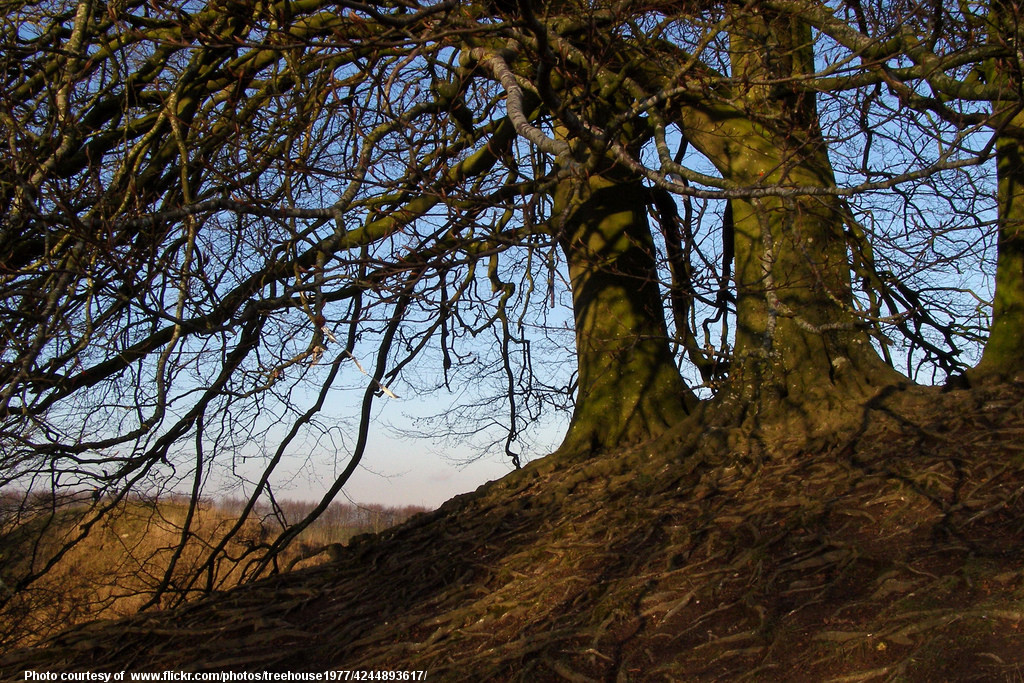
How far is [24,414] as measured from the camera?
4.71 metres

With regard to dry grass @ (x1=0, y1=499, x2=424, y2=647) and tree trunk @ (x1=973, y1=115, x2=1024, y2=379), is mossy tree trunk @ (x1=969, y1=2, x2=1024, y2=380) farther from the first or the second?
dry grass @ (x1=0, y1=499, x2=424, y2=647)

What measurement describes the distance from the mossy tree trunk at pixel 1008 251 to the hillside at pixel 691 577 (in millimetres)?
370

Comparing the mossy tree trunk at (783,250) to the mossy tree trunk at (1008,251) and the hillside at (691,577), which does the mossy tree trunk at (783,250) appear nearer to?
the hillside at (691,577)

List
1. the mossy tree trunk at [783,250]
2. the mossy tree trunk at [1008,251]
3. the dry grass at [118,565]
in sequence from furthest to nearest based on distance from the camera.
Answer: the dry grass at [118,565] → the mossy tree trunk at [783,250] → the mossy tree trunk at [1008,251]

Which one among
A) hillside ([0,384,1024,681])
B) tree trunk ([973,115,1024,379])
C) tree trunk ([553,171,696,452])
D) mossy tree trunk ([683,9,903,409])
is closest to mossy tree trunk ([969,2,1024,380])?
tree trunk ([973,115,1024,379])

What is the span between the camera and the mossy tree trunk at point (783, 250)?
517 centimetres

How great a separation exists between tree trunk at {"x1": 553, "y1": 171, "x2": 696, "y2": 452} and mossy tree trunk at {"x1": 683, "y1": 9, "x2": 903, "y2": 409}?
25.6 inches

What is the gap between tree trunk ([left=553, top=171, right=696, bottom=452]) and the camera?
19.4ft

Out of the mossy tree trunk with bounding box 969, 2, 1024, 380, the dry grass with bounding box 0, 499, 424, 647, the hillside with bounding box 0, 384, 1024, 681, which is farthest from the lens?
the dry grass with bounding box 0, 499, 424, 647

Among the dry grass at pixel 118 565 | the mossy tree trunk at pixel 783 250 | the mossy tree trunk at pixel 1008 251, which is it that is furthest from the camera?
the dry grass at pixel 118 565

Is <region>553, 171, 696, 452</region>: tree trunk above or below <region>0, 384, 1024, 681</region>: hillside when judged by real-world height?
above

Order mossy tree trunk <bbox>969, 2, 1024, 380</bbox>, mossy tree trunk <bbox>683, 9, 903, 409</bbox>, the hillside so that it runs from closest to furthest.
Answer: the hillside, mossy tree trunk <bbox>969, 2, 1024, 380</bbox>, mossy tree trunk <bbox>683, 9, 903, 409</bbox>

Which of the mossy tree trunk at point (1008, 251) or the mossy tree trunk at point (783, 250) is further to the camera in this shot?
the mossy tree trunk at point (783, 250)

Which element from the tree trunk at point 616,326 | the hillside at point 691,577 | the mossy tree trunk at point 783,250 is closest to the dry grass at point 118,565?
the hillside at point 691,577
